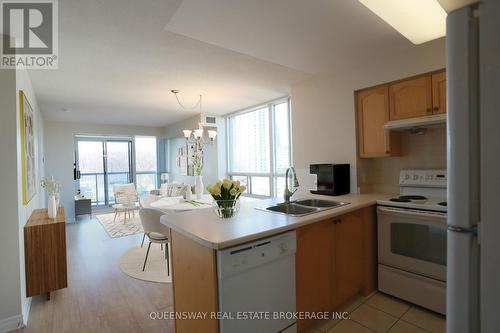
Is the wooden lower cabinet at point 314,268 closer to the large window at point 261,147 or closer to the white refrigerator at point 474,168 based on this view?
the white refrigerator at point 474,168

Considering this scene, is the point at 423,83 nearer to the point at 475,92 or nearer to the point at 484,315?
the point at 475,92

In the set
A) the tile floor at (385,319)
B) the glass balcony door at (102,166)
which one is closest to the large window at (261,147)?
the tile floor at (385,319)

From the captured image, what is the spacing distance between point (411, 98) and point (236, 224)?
207cm

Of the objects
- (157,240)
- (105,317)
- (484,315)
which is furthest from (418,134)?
(105,317)

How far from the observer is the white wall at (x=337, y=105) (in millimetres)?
2363

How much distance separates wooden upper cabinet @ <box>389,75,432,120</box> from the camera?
228 centimetres

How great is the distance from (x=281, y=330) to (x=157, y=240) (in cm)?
181

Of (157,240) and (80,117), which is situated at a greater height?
(80,117)

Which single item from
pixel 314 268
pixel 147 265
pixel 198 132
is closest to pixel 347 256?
pixel 314 268

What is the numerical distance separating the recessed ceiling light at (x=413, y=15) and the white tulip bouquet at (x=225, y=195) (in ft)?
4.67

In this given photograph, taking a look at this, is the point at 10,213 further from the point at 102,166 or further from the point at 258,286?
the point at 102,166

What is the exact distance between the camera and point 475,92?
66 cm

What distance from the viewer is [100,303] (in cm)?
232

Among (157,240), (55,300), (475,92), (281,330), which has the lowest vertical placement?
(55,300)
